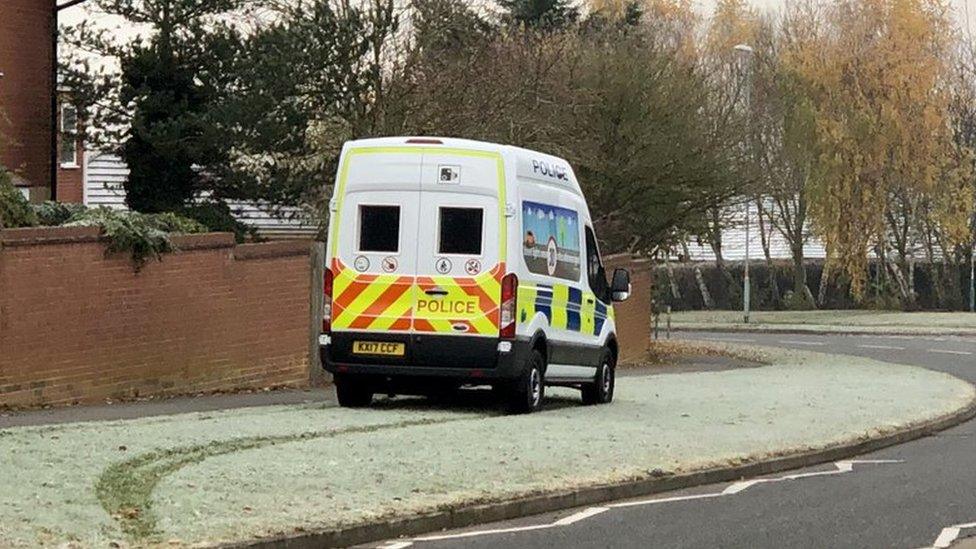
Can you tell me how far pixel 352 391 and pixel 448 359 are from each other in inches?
50.8

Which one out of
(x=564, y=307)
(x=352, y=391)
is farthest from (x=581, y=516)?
(x=564, y=307)

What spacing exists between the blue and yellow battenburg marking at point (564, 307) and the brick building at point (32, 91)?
11819 mm

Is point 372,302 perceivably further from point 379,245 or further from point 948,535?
point 948,535

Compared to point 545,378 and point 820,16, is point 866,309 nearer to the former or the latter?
point 820,16

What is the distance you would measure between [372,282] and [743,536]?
8.05 meters

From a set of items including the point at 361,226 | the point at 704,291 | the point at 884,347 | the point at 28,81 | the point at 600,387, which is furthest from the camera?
the point at 704,291

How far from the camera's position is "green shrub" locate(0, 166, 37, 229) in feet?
61.6

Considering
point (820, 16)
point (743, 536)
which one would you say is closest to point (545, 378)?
point (743, 536)

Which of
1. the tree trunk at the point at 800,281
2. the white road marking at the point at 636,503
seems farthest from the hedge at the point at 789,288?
the white road marking at the point at 636,503

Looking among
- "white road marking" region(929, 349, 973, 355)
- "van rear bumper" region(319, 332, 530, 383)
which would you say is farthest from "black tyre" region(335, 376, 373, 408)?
"white road marking" region(929, 349, 973, 355)

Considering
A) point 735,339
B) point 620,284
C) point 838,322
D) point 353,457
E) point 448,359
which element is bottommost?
point 353,457

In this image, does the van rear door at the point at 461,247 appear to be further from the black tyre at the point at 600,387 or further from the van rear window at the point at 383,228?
the black tyre at the point at 600,387

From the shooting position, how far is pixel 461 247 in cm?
1798

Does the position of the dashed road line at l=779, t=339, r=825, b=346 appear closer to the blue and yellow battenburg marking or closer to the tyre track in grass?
the blue and yellow battenburg marking
